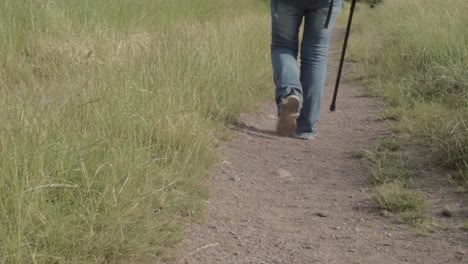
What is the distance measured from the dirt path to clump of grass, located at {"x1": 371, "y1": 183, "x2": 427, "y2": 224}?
74 millimetres

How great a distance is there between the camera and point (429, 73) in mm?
6258

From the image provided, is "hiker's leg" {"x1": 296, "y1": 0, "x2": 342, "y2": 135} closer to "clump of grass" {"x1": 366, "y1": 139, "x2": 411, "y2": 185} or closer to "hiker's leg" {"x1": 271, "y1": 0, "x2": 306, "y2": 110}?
"hiker's leg" {"x1": 271, "y1": 0, "x2": 306, "y2": 110}

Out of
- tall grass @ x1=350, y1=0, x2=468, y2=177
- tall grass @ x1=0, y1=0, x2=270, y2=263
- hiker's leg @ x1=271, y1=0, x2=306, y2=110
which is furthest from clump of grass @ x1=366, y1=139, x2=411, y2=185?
tall grass @ x1=0, y1=0, x2=270, y2=263

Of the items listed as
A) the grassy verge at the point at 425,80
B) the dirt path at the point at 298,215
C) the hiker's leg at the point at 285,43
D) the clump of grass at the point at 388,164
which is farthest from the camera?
the hiker's leg at the point at 285,43

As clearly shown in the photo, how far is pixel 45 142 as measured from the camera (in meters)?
2.74

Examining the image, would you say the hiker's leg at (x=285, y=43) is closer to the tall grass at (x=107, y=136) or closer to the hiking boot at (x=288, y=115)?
the hiking boot at (x=288, y=115)

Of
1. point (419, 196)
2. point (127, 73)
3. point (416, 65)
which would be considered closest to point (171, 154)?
point (127, 73)

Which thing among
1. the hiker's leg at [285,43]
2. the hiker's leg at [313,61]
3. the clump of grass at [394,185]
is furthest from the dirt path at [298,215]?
the hiker's leg at [285,43]

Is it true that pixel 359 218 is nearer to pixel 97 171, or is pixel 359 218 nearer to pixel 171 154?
pixel 171 154

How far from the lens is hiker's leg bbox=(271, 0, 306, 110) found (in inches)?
188

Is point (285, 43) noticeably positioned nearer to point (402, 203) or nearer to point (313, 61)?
point (313, 61)

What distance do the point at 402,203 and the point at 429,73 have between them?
3.12 meters

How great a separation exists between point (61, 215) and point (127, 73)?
1.72 meters

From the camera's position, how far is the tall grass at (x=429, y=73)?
4266mm
